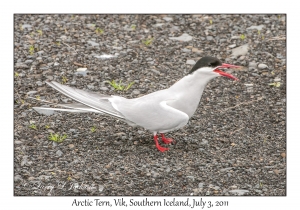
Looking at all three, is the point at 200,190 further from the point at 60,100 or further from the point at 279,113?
the point at 60,100

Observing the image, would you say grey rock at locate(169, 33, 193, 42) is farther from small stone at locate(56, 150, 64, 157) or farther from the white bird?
small stone at locate(56, 150, 64, 157)

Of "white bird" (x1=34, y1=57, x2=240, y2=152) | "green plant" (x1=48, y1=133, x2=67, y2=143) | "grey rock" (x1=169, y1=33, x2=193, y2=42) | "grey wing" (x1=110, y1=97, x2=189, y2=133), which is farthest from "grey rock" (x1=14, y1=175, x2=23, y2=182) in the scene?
"grey rock" (x1=169, y1=33, x2=193, y2=42)

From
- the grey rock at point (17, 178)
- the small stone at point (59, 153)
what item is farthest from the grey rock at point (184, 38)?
the grey rock at point (17, 178)

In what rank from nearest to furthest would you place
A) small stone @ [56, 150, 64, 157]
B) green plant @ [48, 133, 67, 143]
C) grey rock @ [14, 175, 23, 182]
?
1. grey rock @ [14, 175, 23, 182]
2. small stone @ [56, 150, 64, 157]
3. green plant @ [48, 133, 67, 143]

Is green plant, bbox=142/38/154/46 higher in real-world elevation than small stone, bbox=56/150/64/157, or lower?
higher

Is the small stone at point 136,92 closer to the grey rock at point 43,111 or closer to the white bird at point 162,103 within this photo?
the grey rock at point 43,111

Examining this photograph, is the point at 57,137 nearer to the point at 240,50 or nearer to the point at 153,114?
the point at 153,114
